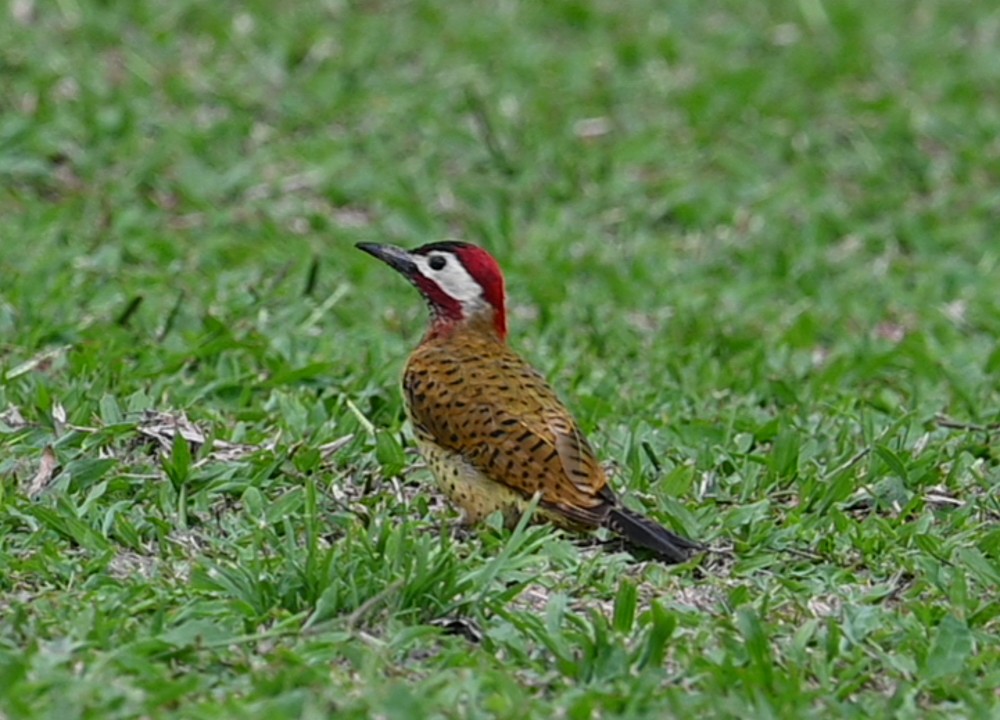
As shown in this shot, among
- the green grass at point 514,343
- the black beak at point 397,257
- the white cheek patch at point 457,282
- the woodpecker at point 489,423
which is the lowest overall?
the green grass at point 514,343

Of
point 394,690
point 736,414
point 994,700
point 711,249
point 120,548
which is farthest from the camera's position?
point 711,249

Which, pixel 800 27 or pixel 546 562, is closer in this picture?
pixel 546 562

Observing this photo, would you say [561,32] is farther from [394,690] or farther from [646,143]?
[394,690]

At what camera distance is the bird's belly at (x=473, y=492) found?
5.32 meters

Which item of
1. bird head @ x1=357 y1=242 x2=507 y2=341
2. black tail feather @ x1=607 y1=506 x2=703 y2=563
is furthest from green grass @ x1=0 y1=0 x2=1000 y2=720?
bird head @ x1=357 y1=242 x2=507 y2=341

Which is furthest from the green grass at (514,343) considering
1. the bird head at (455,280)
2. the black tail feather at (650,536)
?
the bird head at (455,280)

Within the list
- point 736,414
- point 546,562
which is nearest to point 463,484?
point 546,562

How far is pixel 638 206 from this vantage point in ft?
28.7

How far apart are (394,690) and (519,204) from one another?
186 inches

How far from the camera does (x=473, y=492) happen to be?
534 centimetres

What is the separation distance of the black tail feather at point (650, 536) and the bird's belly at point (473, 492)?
0.89ft

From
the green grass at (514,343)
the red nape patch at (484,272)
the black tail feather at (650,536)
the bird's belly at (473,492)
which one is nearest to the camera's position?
the green grass at (514,343)

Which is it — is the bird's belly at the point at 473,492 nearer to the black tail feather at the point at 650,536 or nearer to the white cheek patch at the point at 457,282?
the black tail feather at the point at 650,536

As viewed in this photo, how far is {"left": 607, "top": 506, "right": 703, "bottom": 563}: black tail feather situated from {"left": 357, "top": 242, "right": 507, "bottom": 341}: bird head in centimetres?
100
